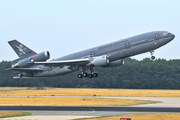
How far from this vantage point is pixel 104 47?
5781 centimetres

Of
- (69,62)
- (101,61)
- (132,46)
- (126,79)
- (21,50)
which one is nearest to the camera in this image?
(132,46)

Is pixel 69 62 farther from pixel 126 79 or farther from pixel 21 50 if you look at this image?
pixel 126 79

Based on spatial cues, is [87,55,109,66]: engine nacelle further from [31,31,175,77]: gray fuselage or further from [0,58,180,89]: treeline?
[0,58,180,89]: treeline

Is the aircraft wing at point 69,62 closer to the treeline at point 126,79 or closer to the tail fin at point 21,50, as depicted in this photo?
the tail fin at point 21,50

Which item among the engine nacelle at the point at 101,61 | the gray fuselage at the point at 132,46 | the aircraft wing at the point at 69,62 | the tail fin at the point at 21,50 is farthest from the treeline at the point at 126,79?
the engine nacelle at the point at 101,61

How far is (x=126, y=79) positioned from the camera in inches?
5709

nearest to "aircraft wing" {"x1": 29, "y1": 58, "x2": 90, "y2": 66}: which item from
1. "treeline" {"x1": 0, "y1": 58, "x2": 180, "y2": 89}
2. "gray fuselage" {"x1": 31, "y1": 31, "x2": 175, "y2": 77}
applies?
"gray fuselage" {"x1": 31, "y1": 31, "x2": 175, "y2": 77}

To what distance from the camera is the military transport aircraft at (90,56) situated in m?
53.0

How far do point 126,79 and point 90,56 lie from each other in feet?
289

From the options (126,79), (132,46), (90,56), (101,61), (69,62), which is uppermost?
(132,46)

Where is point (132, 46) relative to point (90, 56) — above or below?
above

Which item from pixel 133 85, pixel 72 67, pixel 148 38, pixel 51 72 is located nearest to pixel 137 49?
pixel 148 38

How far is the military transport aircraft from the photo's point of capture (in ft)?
174

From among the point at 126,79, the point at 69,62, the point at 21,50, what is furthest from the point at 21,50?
the point at 126,79
